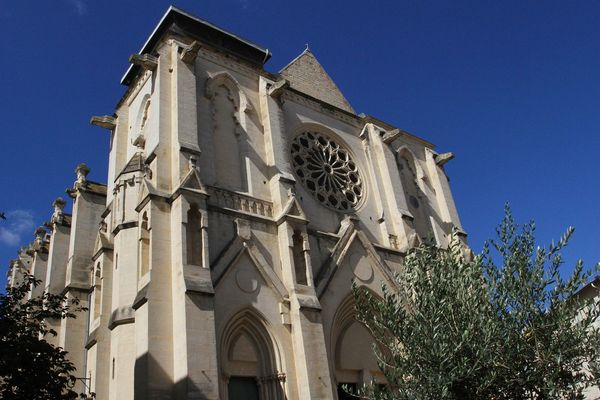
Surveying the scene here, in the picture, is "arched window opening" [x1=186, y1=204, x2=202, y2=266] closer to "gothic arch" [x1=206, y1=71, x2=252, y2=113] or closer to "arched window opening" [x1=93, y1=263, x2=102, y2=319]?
"arched window opening" [x1=93, y1=263, x2=102, y2=319]

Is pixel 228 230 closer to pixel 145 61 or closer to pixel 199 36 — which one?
pixel 145 61

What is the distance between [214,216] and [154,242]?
1922 millimetres

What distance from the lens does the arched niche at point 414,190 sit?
21742 millimetres

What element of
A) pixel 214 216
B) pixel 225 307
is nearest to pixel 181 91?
pixel 214 216

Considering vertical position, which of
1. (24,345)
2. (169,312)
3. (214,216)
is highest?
(214,216)

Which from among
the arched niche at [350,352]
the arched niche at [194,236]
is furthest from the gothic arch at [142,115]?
the arched niche at [350,352]

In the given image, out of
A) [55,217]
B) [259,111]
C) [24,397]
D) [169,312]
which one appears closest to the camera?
[24,397]

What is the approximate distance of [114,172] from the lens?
62.2ft

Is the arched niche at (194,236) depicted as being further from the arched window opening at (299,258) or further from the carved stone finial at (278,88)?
the carved stone finial at (278,88)

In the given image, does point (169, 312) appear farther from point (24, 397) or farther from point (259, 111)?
point (259, 111)

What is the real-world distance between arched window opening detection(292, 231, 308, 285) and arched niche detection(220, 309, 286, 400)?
1.87 meters

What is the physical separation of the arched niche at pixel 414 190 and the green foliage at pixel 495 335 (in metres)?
10.1

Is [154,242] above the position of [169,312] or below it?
above

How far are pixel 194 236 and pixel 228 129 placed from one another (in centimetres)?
460
